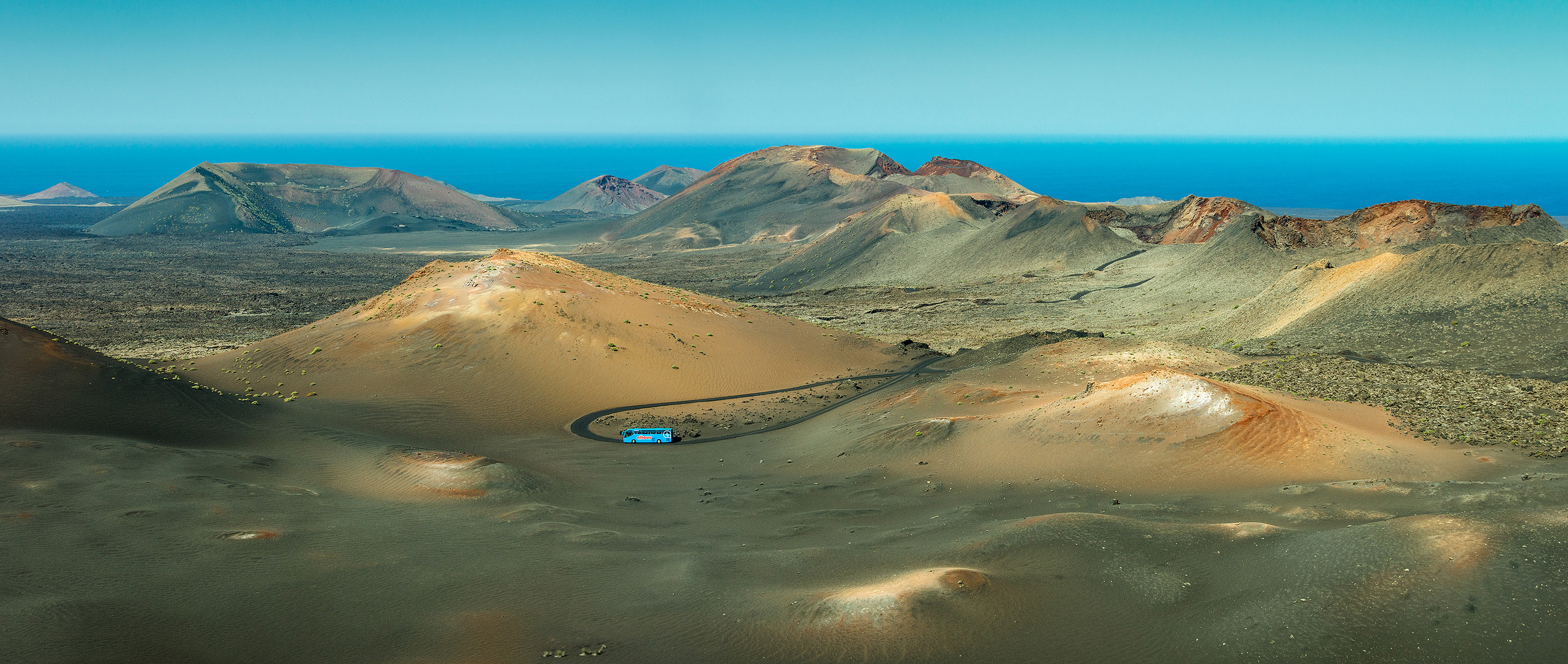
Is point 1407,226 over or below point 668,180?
below

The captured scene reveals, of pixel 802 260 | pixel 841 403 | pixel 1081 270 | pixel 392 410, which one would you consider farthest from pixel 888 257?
pixel 392 410

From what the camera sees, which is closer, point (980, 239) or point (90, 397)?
point (90, 397)

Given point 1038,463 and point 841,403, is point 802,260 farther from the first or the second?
point 1038,463

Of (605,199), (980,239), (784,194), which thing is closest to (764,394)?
(980,239)

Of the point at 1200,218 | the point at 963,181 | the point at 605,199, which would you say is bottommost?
the point at 1200,218

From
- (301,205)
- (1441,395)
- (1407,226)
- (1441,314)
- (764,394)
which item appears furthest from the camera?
(301,205)

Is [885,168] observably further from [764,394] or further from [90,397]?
[90,397]

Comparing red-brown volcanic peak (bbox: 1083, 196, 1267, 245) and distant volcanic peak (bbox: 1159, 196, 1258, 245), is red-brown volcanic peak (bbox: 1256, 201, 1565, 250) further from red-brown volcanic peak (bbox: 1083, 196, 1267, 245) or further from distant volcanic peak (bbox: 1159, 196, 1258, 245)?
distant volcanic peak (bbox: 1159, 196, 1258, 245)

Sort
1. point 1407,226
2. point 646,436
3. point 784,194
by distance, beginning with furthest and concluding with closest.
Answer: point 784,194 < point 1407,226 < point 646,436
